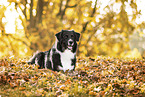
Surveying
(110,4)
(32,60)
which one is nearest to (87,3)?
(110,4)

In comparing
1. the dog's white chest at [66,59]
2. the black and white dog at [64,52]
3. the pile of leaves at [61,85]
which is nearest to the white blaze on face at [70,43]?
the black and white dog at [64,52]

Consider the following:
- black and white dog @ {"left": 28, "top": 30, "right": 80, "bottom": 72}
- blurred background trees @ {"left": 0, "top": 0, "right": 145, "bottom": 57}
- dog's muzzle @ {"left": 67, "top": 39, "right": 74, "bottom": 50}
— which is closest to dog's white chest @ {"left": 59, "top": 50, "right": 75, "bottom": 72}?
black and white dog @ {"left": 28, "top": 30, "right": 80, "bottom": 72}

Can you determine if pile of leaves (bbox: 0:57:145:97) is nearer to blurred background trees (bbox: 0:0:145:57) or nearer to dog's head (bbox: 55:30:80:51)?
dog's head (bbox: 55:30:80:51)

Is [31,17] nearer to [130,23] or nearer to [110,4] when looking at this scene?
[110,4]

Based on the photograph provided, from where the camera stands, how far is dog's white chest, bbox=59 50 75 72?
806cm

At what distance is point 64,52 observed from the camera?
316 inches

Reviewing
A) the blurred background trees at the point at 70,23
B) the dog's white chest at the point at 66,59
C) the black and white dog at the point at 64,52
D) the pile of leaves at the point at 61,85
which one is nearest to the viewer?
the pile of leaves at the point at 61,85

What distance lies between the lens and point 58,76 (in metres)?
7.43

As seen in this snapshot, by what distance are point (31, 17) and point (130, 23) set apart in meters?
7.03

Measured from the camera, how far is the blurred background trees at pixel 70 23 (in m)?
13.3

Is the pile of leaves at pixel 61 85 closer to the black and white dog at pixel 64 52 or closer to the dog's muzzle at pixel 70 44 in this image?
the black and white dog at pixel 64 52

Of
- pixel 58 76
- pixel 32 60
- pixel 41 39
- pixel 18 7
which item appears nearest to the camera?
pixel 58 76

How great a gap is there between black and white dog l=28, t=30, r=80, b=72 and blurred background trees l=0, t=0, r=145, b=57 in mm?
5054

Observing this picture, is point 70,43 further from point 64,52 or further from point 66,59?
point 66,59
